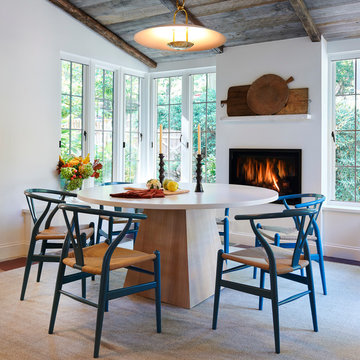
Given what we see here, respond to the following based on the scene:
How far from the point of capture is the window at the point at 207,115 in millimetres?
5305

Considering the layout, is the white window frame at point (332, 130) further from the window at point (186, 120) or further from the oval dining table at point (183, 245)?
the oval dining table at point (183, 245)

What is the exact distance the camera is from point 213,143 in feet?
17.4

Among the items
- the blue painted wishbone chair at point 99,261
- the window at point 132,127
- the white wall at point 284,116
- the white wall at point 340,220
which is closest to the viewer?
the blue painted wishbone chair at point 99,261

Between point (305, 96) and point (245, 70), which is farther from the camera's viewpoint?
point (245, 70)

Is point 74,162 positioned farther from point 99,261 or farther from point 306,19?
point 306,19

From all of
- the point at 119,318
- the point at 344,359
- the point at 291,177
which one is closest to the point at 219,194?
the point at 119,318

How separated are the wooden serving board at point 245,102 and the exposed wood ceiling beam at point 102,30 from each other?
52.0 inches

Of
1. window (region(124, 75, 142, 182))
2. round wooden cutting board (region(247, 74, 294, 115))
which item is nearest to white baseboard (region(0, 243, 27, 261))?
window (region(124, 75, 142, 182))

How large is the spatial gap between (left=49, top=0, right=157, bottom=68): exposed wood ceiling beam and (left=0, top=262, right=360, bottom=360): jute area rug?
2.91m

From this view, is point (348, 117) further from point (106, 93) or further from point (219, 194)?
point (106, 93)

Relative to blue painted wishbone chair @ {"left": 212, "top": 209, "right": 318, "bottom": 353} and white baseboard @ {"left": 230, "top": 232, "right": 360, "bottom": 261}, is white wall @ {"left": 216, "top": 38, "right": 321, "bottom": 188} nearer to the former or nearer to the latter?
white baseboard @ {"left": 230, "top": 232, "right": 360, "bottom": 261}

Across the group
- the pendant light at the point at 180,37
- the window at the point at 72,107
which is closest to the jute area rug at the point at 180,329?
the pendant light at the point at 180,37

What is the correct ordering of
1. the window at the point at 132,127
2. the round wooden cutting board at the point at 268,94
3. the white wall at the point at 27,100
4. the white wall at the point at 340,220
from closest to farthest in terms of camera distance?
1. the white wall at the point at 27,100
2. the white wall at the point at 340,220
3. the round wooden cutting board at the point at 268,94
4. the window at the point at 132,127

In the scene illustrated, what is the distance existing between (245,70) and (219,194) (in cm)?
229
